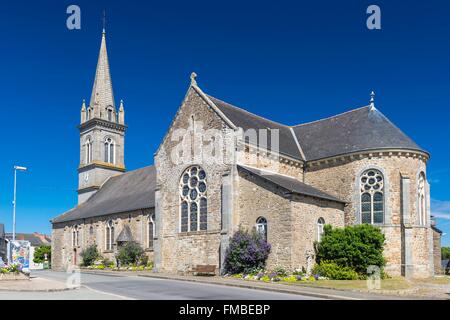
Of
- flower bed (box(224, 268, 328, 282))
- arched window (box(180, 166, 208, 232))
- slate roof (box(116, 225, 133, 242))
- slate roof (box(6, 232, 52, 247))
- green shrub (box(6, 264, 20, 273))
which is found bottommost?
slate roof (box(6, 232, 52, 247))

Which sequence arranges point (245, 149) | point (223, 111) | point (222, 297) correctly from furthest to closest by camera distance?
point (223, 111), point (245, 149), point (222, 297)

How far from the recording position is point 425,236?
32438 mm

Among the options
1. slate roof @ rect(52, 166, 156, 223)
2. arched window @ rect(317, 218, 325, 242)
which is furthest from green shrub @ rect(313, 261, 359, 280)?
slate roof @ rect(52, 166, 156, 223)

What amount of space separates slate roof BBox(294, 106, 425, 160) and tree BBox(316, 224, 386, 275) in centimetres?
634

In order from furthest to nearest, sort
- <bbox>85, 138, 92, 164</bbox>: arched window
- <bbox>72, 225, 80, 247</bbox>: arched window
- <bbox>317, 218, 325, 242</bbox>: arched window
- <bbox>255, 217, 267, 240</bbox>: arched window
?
<bbox>85, 138, 92, 164</bbox>: arched window, <bbox>72, 225, 80, 247</bbox>: arched window, <bbox>317, 218, 325, 242</bbox>: arched window, <bbox>255, 217, 267, 240</bbox>: arched window

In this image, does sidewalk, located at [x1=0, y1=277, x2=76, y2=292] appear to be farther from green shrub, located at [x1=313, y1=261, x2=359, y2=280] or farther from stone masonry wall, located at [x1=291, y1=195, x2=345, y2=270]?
green shrub, located at [x1=313, y1=261, x2=359, y2=280]

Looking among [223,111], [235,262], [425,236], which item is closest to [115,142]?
[223,111]

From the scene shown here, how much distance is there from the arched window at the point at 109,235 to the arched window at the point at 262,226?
20.4 metres

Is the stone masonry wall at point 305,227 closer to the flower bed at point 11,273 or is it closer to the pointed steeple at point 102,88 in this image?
the flower bed at point 11,273

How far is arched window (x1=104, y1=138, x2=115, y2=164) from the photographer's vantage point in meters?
59.8

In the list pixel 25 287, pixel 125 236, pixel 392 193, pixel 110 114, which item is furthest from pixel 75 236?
pixel 392 193

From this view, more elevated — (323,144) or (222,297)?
(323,144)
